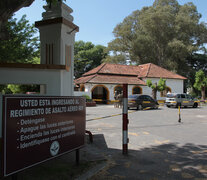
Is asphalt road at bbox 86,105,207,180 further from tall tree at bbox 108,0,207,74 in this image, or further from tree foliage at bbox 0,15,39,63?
tall tree at bbox 108,0,207,74

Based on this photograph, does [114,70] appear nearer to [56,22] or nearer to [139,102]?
[139,102]

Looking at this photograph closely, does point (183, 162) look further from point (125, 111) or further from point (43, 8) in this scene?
point (43, 8)

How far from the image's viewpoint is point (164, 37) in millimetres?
44625

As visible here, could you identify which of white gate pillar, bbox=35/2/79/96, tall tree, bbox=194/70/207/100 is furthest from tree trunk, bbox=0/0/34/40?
tall tree, bbox=194/70/207/100

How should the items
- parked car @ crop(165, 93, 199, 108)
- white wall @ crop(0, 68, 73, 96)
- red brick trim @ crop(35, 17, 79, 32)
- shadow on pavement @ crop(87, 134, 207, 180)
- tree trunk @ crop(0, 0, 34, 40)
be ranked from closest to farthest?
shadow on pavement @ crop(87, 134, 207, 180), tree trunk @ crop(0, 0, 34, 40), white wall @ crop(0, 68, 73, 96), red brick trim @ crop(35, 17, 79, 32), parked car @ crop(165, 93, 199, 108)

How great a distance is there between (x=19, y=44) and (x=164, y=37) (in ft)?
113

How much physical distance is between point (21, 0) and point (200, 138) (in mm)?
6651

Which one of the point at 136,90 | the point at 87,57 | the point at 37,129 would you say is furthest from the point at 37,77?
the point at 87,57

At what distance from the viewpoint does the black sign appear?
2.86m

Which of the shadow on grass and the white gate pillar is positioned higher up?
the white gate pillar

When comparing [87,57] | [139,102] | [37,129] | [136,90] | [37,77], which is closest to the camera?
[37,129]

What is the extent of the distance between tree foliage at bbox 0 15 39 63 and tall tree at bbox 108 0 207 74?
29400 millimetres

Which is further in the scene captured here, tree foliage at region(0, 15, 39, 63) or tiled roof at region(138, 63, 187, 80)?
tiled roof at region(138, 63, 187, 80)

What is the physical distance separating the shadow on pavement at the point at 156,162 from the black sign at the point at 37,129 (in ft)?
2.96
